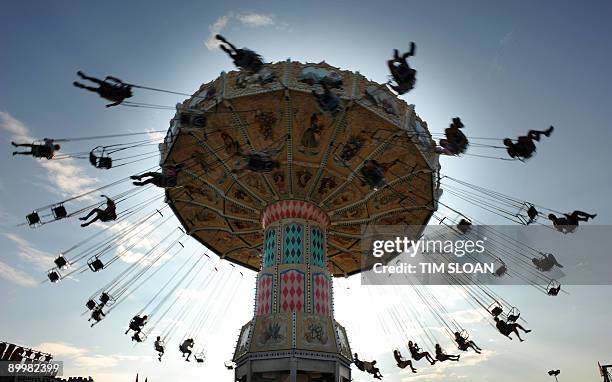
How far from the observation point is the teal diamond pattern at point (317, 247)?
51.7 ft

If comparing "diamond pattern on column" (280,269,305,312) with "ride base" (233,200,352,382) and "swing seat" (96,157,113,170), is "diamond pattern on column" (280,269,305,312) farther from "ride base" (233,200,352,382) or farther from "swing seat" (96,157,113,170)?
"swing seat" (96,157,113,170)

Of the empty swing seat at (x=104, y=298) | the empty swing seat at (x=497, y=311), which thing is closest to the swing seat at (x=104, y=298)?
the empty swing seat at (x=104, y=298)

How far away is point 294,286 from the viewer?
14.8 meters

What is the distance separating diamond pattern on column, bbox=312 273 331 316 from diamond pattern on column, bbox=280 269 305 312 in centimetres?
41

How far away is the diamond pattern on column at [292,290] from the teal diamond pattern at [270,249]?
0.78 m

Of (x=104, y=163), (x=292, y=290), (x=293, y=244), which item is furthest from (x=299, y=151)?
(x=104, y=163)

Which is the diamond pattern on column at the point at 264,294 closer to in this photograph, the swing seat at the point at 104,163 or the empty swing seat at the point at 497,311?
the swing seat at the point at 104,163

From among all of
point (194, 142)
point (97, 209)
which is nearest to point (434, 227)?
point (194, 142)

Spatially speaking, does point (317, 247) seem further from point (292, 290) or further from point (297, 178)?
point (297, 178)

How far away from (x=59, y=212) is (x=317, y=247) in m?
8.19

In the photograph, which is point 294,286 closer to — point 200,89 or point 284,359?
point 284,359

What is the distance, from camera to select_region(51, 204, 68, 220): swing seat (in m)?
13.9

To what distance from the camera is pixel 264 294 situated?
15031 millimetres

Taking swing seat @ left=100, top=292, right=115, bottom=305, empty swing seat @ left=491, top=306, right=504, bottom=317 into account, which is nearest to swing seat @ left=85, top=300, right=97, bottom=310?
swing seat @ left=100, top=292, right=115, bottom=305
